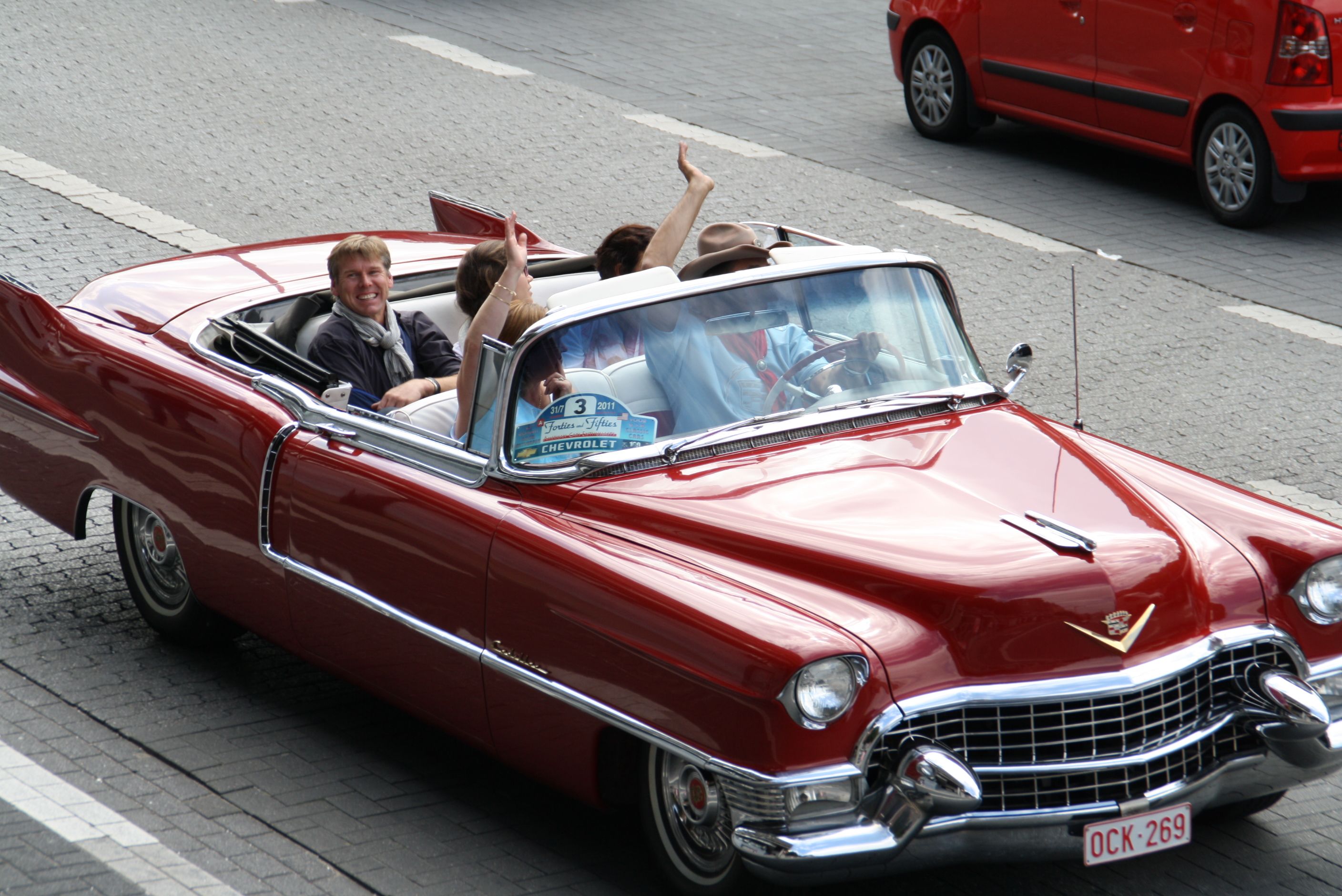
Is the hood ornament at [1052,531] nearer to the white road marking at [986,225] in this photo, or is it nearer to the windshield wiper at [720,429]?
the windshield wiper at [720,429]

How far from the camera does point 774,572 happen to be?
14.9 ft

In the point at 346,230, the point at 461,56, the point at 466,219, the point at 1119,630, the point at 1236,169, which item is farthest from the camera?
the point at 461,56

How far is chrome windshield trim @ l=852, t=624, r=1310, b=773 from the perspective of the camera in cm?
407

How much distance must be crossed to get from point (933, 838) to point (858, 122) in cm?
1085

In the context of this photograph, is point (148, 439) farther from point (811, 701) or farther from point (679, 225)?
point (811, 701)

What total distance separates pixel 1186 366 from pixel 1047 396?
962mm

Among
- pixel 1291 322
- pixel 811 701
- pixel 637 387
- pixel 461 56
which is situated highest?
pixel 461 56

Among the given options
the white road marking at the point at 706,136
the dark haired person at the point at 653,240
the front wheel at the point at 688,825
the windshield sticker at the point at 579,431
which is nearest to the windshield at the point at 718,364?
the windshield sticker at the point at 579,431

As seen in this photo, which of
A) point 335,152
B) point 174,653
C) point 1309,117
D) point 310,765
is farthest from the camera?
point 335,152

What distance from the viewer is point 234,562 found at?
5.70 metres

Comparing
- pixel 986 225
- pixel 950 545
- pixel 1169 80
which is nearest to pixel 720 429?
pixel 950 545

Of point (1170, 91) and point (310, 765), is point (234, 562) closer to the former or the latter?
point (310, 765)

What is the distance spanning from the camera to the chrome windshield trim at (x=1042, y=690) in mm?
4074

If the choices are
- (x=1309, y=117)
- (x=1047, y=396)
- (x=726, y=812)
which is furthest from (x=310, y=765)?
(x=1309, y=117)
